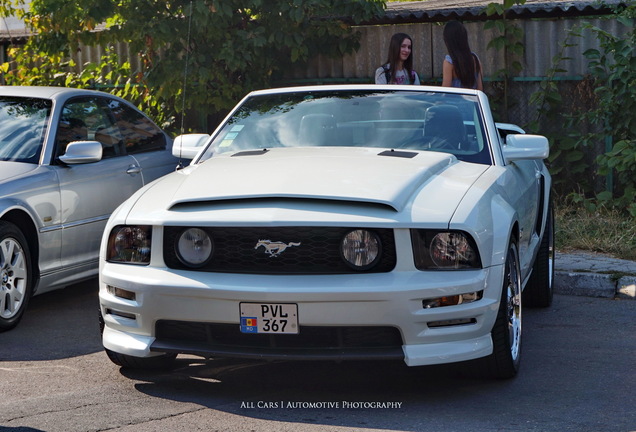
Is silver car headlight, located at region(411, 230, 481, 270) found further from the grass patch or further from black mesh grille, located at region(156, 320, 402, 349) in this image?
the grass patch

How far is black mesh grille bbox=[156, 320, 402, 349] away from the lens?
15.1 ft

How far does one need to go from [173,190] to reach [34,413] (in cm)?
122

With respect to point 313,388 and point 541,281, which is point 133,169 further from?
point 313,388

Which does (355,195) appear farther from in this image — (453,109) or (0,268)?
(0,268)

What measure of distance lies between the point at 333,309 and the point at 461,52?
5.32 meters

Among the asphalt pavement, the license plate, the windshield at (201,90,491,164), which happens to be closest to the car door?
the windshield at (201,90,491,164)

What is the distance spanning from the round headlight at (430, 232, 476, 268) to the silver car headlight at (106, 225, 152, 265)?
1309mm

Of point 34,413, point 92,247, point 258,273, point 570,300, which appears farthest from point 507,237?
point 92,247

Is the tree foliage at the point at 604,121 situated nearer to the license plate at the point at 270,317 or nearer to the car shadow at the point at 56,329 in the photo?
the car shadow at the point at 56,329

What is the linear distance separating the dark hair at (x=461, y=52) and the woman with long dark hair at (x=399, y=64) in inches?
16.7

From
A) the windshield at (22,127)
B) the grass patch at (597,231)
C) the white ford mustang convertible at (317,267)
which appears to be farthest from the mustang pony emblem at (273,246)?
the grass patch at (597,231)

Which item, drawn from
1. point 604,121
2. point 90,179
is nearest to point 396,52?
point 604,121

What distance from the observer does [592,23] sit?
→ 1076 cm

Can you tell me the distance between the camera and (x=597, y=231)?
363 inches
